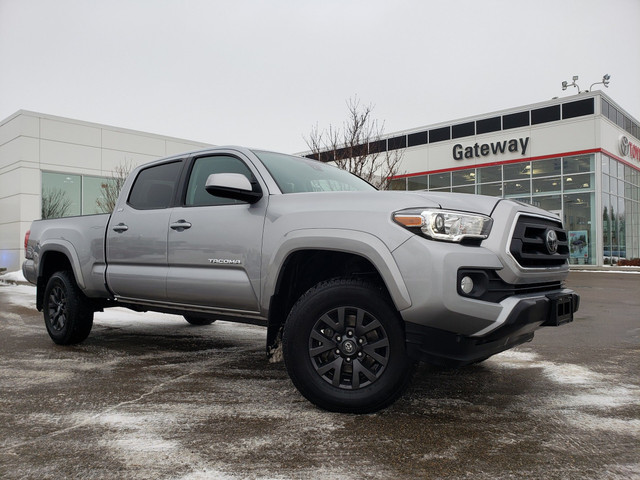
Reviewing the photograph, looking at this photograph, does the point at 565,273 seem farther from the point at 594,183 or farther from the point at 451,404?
the point at 594,183

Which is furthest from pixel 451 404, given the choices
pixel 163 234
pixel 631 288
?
pixel 631 288

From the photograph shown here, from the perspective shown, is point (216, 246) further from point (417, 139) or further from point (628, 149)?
point (628, 149)

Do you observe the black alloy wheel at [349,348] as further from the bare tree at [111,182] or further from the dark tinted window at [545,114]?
the dark tinted window at [545,114]

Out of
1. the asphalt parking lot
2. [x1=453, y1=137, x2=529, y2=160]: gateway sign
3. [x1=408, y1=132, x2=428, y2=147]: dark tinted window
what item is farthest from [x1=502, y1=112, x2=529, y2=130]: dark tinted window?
the asphalt parking lot

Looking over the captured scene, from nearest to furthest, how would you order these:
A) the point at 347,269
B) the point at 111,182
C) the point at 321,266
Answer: the point at 347,269 → the point at 321,266 → the point at 111,182

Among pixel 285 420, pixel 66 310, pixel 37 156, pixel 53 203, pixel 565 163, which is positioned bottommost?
pixel 285 420

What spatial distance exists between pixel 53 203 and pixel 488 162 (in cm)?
2270

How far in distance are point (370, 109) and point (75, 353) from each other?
41.4ft

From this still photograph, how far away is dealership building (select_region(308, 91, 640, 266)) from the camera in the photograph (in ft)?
88.8

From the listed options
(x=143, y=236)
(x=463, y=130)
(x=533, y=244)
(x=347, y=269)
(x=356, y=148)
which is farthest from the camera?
(x=463, y=130)

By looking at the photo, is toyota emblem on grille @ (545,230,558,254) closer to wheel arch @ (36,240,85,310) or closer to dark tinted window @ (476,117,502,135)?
wheel arch @ (36,240,85,310)

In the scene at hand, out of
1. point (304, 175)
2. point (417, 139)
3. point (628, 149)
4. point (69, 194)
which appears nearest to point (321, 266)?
point (304, 175)

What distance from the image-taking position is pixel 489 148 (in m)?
30.6

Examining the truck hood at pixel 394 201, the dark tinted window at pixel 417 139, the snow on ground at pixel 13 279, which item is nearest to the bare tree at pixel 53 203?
the snow on ground at pixel 13 279
